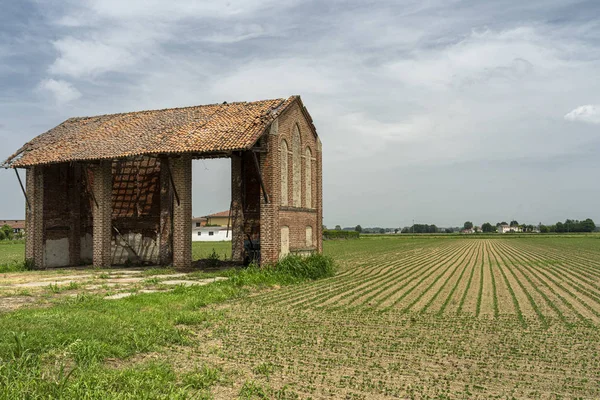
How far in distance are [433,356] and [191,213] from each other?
48.4 feet

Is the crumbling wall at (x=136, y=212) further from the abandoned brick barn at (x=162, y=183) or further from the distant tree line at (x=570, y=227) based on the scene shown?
the distant tree line at (x=570, y=227)

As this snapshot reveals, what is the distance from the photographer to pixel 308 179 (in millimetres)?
25000

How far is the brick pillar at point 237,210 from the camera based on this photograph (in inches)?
945

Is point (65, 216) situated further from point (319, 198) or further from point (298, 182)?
point (319, 198)

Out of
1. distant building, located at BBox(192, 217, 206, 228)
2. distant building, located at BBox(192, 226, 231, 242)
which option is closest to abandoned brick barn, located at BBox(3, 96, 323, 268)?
distant building, located at BBox(192, 226, 231, 242)

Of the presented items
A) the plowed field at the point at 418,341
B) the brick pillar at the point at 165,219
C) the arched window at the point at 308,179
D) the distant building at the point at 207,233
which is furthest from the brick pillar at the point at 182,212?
the distant building at the point at 207,233

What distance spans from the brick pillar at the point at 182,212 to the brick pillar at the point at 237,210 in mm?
2492

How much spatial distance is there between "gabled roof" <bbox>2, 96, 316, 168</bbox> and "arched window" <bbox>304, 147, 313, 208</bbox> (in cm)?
169

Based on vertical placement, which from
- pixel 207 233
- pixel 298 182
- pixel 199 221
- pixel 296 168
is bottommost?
pixel 207 233

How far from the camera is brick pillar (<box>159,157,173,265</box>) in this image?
971 inches

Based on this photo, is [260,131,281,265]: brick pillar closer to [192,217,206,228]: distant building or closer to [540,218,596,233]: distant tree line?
[192,217,206,228]: distant building

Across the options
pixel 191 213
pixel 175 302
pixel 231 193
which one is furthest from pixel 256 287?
pixel 231 193

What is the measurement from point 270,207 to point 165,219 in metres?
6.37

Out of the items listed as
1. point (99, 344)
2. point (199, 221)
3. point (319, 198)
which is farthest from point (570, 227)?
point (99, 344)
